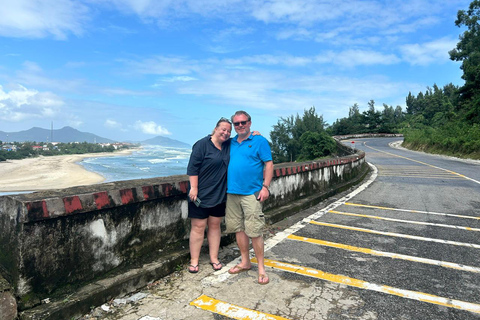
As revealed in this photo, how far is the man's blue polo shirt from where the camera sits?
318 centimetres

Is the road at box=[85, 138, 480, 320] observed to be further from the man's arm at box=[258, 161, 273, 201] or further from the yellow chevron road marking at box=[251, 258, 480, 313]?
the man's arm at box=[258, 161, 273, 201]

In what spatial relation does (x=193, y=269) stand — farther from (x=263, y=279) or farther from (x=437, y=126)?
(x=437, y=126)

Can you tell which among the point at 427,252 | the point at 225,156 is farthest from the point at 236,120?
the point at 427,252

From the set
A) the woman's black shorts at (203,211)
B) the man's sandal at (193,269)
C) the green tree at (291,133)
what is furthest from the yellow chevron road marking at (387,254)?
the green tree at (291,133)

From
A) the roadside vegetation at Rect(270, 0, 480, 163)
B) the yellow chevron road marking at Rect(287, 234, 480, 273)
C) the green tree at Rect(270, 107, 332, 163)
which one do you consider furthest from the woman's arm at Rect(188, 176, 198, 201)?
the green tree at Rect(270, 107, 332, 163)

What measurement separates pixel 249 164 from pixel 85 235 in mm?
1607

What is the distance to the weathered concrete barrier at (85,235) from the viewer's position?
2.32 meters

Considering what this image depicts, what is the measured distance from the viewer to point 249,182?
319cm

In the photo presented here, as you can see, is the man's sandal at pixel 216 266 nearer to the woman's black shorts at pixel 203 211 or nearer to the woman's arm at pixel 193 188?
the woman's black shorts at pixel 203 211

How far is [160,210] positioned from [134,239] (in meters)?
0.42

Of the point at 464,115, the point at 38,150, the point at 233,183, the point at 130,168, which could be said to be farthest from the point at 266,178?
the point at 38,150

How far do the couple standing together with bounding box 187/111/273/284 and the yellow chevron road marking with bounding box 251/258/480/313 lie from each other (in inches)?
17.3

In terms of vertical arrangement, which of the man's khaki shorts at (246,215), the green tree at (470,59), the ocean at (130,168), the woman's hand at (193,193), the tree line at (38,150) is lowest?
the ocean at (130,168)

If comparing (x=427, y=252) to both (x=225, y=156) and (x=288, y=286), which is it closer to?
(x=288, y=286)
